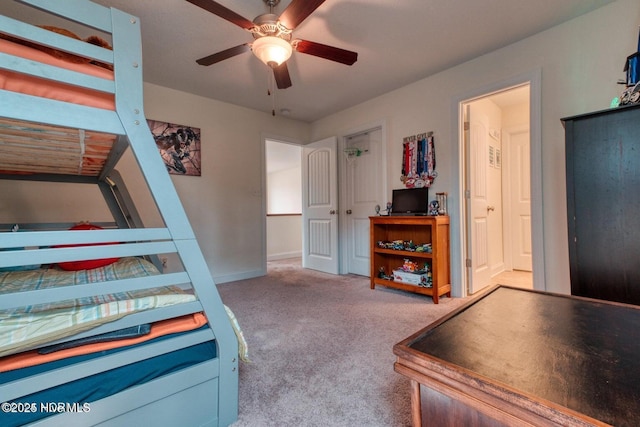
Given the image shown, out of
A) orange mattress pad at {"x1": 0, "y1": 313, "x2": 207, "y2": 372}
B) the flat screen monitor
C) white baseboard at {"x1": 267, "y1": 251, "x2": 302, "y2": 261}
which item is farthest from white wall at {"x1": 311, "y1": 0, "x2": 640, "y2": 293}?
white baseboard at {"x1": 267, "y1": 251, "x2": 302, "y2": 261}

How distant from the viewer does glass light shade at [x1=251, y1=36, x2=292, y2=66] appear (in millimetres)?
1726

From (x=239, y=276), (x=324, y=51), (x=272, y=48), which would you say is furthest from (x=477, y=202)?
(x=239, y=276)

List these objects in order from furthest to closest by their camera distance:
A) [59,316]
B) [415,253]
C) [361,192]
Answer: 1. [361,192]
2. [415,253]
3. [59,316]

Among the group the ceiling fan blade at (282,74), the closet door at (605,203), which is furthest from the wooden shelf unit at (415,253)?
the ceiling fan blade at (282,74)

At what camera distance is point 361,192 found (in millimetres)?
3715

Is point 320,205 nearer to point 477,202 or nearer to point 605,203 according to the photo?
point 477,202

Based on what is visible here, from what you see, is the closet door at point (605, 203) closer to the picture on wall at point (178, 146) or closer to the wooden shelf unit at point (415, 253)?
the wooden shelf unit at point (415, 253)

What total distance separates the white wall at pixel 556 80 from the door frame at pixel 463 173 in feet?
0.10

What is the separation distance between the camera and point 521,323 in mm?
829

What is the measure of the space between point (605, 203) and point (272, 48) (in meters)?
2.09

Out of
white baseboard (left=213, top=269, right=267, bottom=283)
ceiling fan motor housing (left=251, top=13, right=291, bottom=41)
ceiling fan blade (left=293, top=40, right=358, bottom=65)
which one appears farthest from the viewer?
white baseboard (left=213, top=269, right=267, bottom=283)

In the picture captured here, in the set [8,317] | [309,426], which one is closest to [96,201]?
[8,317]

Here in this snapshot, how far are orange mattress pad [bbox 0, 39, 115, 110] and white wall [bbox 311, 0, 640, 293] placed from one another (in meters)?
2.80

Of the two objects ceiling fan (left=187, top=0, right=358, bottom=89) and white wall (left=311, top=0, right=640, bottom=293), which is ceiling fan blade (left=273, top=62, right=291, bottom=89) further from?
white wall (left=311, top=0, right=640, bottom=293)
